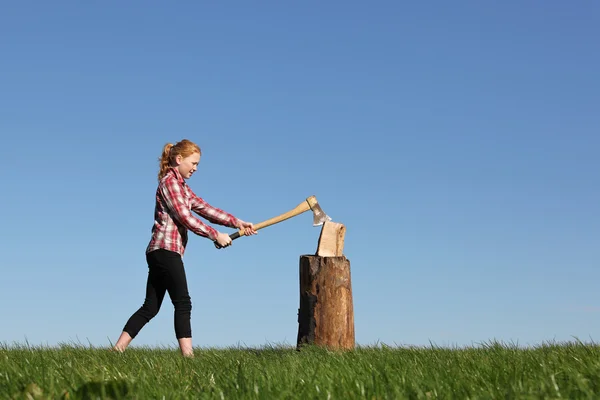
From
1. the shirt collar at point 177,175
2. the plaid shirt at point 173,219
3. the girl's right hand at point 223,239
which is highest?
the shirt collar at point 177,175

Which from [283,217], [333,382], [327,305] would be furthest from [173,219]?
[333,382]

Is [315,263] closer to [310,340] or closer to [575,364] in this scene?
[310,340]

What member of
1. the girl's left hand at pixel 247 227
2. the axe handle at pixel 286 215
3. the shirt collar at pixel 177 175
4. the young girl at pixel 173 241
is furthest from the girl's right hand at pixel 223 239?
the shirt collar at pixel 177 175

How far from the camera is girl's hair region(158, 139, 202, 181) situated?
8297 mm

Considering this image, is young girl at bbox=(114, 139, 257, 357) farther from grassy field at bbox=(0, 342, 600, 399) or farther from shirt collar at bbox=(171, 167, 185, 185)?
grassy field at bbox=(0, 342, 600, 399)

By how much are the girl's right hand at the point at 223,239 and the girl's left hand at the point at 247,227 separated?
48 cm

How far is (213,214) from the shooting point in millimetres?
8852

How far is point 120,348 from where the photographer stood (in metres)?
8.30

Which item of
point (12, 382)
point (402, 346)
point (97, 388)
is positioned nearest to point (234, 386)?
point (97, 388)

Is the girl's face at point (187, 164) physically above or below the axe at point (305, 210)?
above

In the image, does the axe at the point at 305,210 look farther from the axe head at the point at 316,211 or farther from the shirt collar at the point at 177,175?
the shirt collar at the point at 177,175

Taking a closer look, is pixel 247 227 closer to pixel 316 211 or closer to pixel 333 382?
pixel 316 211

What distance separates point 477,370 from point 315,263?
378cm

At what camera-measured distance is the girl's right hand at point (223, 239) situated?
808cm
